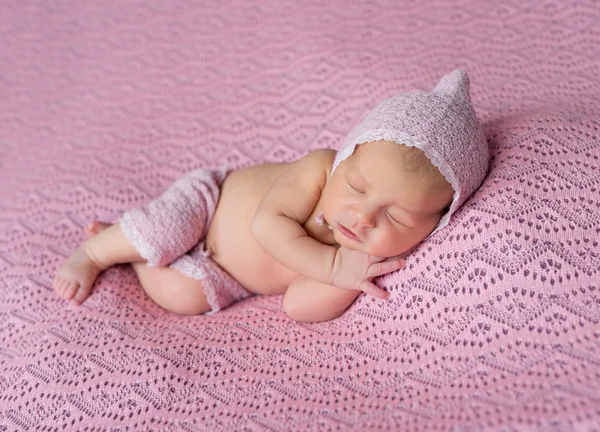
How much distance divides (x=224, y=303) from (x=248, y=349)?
0.75 feet

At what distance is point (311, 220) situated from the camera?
130 cm

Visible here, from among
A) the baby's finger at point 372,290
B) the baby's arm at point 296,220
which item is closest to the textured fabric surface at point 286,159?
the baby's finger at point 372,290

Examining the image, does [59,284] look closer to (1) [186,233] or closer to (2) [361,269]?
(1) [186,233]

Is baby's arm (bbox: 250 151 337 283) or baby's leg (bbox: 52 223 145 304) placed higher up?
baby's arm (bbox: 250 151 337 283)

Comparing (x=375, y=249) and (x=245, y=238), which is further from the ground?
A: (x=375, y=249)

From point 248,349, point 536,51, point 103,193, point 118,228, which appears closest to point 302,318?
point 248,349

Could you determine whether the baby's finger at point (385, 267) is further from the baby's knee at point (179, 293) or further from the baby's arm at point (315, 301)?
the baby's knee at point (179, 293)

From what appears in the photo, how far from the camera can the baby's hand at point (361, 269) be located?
117 cm

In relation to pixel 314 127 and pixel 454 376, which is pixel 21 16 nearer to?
pixel 314 127

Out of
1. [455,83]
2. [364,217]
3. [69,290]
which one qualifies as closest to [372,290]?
[364,217]

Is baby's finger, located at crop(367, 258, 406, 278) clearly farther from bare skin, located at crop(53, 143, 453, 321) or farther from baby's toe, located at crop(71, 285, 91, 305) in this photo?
baby's toe, located at crop(71, 285, 91, 305)

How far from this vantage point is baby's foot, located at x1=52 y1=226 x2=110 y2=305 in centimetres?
133

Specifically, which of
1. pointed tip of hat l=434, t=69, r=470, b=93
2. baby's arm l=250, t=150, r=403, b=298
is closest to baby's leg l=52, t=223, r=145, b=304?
baby's arm l=250, t=150, r=403, b=298

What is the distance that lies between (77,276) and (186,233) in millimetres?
266
